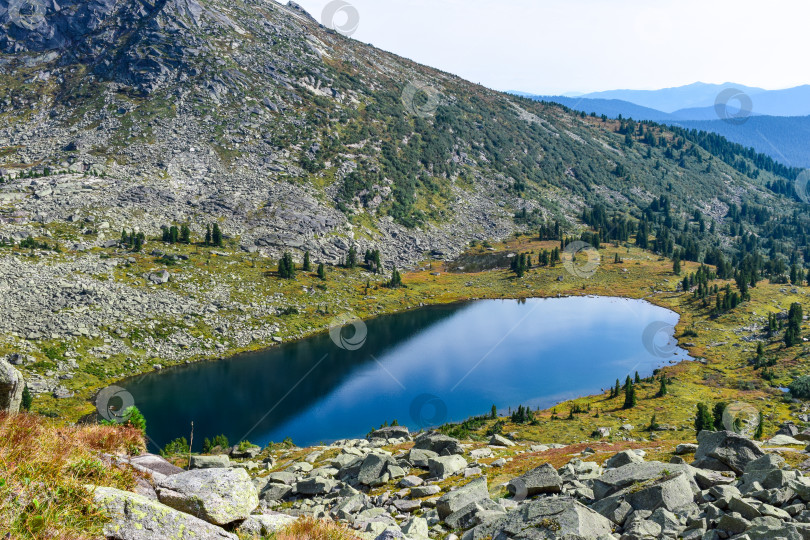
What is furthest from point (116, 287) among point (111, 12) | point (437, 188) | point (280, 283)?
point (111, 12)

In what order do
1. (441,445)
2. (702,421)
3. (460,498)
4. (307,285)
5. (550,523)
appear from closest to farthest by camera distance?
1. (550,523)
2. (460,498)
3. (441,445)
4. (702,421)
5. (307,285)

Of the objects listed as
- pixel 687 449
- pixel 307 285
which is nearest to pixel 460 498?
pixel 687 449

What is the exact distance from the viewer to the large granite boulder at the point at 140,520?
8328mm

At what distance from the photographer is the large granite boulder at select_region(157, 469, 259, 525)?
10.6m

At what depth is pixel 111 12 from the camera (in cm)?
15850

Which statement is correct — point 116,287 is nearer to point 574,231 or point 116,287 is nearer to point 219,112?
point 219,112

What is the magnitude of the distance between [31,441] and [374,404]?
5556 cm

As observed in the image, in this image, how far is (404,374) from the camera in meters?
73.5

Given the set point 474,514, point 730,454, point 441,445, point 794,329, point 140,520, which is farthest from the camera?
point 794,329

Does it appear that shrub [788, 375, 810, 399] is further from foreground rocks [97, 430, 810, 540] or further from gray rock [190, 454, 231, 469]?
gray rock [190, 454, 231, 469]

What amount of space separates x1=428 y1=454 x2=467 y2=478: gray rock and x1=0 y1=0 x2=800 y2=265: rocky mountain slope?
87.6m

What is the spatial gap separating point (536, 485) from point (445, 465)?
836 cm

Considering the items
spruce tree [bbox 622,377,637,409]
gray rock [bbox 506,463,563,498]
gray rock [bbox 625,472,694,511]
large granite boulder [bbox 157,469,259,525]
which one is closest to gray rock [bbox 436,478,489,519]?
gray rock [bbox 506,463,563,498]

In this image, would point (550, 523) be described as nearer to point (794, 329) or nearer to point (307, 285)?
point (794, 329)
